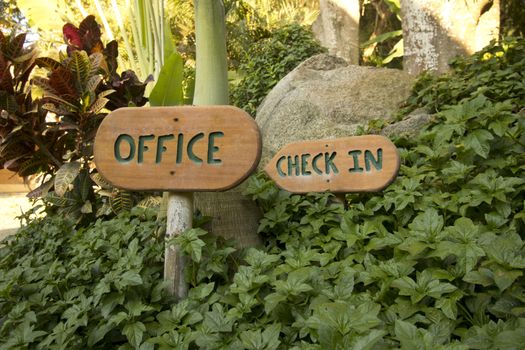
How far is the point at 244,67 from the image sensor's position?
19.0ft

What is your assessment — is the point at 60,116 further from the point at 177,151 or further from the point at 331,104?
the point at 331,104

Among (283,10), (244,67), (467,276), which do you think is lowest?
(467,276)

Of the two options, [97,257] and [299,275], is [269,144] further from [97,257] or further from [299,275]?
[299,275]

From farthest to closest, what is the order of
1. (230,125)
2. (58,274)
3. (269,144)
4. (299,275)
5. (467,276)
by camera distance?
(269,144), (58,274), (230,125), (299,275), (467,276)

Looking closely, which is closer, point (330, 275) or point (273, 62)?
point (330, 275)

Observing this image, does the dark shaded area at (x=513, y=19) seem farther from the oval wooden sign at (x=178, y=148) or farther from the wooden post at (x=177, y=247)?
the wooden post at (x=177, y=247)

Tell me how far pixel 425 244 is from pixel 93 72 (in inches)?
90.7

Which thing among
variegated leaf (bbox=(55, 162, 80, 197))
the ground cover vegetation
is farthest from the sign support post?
variegated leaf (bbox=(55, 162, 80, 197))

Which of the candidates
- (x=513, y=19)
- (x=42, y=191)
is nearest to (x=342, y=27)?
(x=513, y=19)

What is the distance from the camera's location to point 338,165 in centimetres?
197

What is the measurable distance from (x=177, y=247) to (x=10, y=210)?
5334 millimetres

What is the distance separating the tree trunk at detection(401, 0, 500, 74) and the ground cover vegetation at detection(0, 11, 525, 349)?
261cm

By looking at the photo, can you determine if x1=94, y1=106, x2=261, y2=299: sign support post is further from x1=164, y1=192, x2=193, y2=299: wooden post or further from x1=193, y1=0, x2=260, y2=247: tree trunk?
x1=193, y1=0, x2=260, y2=247: tree trunk

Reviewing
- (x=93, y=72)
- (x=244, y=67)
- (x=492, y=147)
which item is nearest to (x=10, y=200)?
(x=244, y=67)
